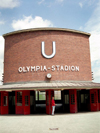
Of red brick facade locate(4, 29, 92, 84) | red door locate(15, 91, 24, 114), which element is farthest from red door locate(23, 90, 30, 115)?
red brick facade locate(4, 29, 92, 84)

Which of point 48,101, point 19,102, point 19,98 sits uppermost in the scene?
point 19,98

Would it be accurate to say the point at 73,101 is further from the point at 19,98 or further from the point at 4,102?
the point at 4,102

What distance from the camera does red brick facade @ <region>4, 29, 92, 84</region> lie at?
2103cm

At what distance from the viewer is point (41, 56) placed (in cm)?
2114

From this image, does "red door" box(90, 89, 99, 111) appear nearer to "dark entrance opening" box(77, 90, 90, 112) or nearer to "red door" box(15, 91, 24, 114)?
"dark entrance opening" box(77, 90, 90, 112)

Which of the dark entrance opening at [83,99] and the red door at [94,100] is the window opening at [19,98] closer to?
the red door at [94,100]

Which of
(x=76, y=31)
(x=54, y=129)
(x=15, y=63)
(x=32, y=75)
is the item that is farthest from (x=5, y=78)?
(x=54, y=129)

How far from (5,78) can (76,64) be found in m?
8.85

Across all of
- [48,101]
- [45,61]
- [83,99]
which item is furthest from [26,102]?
[83,99]

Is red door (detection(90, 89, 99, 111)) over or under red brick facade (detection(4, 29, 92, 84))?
under

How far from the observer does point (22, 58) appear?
21484 mm

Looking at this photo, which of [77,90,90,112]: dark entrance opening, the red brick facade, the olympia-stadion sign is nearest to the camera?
the olympia-stadion sign

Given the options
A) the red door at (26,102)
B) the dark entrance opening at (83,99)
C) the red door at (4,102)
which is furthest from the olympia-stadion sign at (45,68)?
the dark entrance opening at (83,99)

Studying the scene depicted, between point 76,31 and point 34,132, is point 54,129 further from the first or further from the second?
point 76,31
